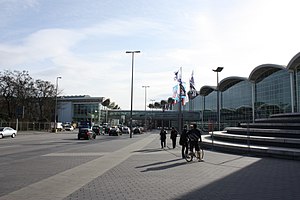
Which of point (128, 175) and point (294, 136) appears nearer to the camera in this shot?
point (128, 175)

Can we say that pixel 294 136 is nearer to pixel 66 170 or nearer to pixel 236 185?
pixel 236 185

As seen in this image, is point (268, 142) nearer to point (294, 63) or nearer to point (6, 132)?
point (6, 132)

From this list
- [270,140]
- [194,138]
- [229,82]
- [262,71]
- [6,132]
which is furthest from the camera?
[229,82]

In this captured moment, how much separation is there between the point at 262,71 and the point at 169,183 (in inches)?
2557

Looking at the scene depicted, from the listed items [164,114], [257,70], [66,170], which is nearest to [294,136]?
[66,170]

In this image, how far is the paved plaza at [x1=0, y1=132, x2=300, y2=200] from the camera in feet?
25.9

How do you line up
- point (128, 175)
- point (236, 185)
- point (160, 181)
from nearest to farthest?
1. point (236, 185)
2. point (160, 181)
3. point (128, 175)

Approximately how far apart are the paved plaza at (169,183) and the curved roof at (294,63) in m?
48.4

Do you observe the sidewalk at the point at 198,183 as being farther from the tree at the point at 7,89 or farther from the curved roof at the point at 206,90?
the curved roof at the point at 206,90

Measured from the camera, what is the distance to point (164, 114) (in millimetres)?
122500

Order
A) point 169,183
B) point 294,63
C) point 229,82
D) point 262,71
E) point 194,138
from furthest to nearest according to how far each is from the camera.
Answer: point 229,82 < point 262,71 < point 294,63 < point 194,138 < point 169,183

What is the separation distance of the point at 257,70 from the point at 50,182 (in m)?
65.7

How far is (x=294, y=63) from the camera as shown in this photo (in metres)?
58.4

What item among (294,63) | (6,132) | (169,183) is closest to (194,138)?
(169,183)
